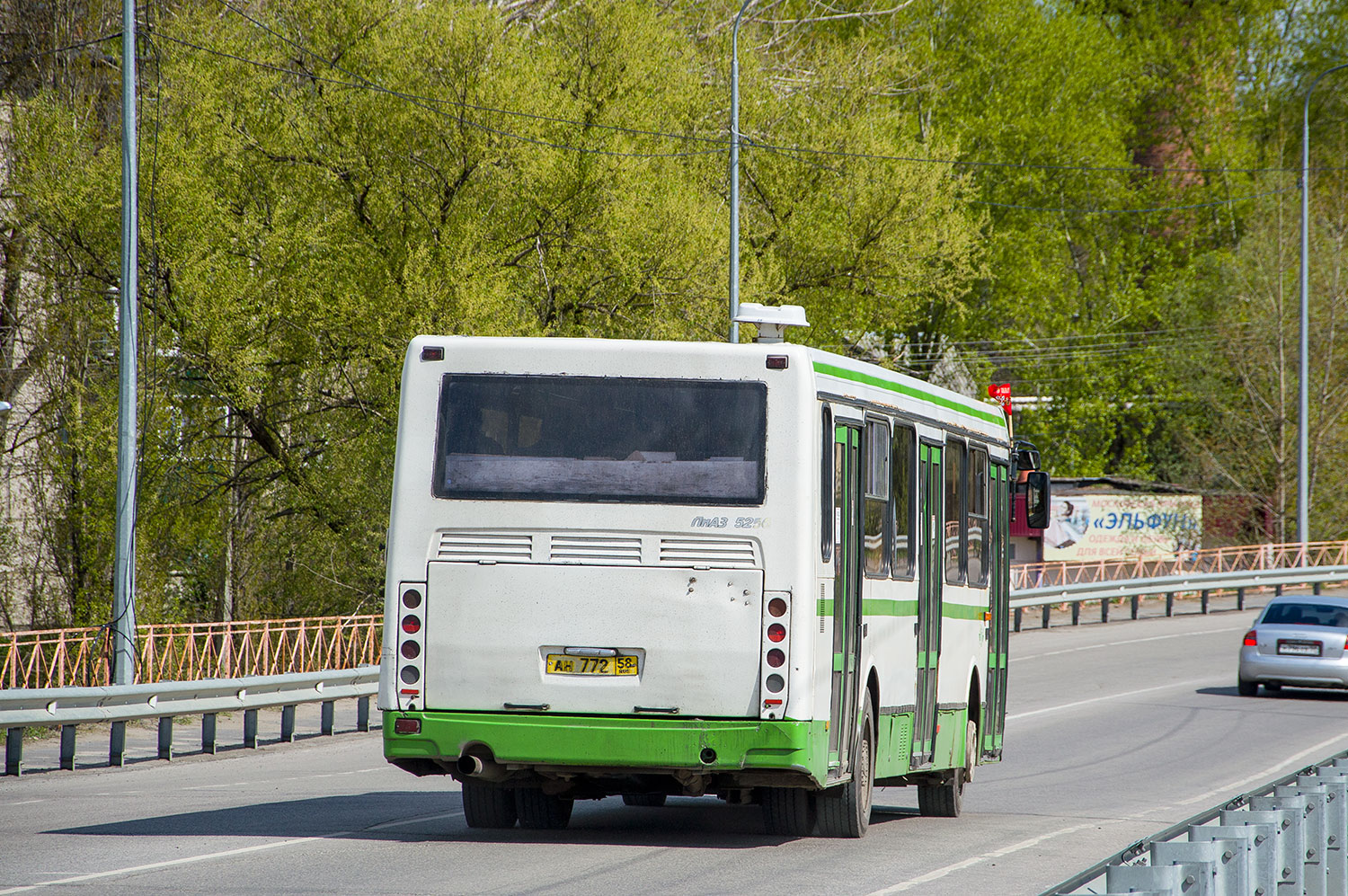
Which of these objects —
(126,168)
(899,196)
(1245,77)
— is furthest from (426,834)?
(1245,77)

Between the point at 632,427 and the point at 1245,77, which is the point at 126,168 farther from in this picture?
the point at 1245,77

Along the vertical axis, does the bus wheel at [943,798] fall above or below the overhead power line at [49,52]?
below

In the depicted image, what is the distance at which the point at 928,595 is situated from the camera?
1331 cm

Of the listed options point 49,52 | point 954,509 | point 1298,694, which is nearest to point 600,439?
point 954,509

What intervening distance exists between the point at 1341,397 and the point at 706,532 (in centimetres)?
4491

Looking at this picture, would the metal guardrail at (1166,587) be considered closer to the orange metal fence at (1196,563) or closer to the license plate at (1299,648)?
the orange metal fence at (1196,563)

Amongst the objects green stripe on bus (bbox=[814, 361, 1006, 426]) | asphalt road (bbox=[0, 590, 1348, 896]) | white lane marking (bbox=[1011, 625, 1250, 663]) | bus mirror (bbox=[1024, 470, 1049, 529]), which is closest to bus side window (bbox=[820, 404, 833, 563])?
green stripe on bus (bbox=[814, 361, 1006, 426])

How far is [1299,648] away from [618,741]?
19602mm

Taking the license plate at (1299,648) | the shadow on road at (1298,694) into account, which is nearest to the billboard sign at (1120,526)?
the shadow on road at (1298,694)

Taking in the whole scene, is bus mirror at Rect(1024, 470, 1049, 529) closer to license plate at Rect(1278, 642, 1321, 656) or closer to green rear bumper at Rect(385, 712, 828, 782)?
green rear bumper at Rect(385, 712, 828, 782)

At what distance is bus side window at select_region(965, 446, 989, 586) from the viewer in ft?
48.1

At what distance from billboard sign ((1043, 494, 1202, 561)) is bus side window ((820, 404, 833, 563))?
3928 centimetres

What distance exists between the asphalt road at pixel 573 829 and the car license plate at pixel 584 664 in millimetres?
1014

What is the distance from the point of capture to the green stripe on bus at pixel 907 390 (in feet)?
36.9
